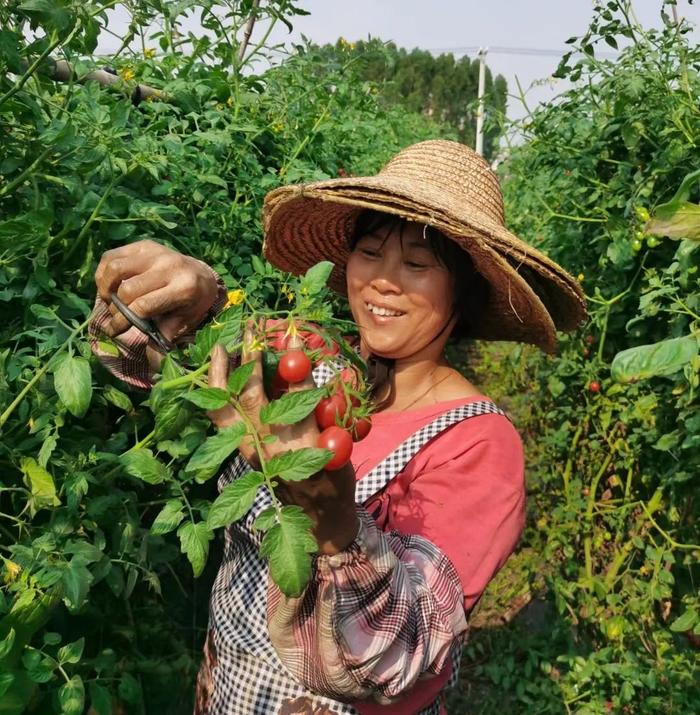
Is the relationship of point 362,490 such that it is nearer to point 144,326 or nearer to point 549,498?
point 144,326

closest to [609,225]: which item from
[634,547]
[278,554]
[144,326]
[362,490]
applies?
[634,547]

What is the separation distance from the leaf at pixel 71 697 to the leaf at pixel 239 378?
0.47 meters

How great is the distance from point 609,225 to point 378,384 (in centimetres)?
134

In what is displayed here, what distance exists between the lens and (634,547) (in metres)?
2.85

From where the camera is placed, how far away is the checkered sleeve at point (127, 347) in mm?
1083

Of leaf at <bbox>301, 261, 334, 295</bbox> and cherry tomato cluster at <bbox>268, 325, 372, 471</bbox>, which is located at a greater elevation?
leaf at <bbox>301, 261, 334, 295</bbox>

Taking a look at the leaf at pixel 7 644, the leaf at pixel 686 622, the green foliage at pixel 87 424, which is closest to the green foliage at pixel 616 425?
the leaf at pixel 686 622

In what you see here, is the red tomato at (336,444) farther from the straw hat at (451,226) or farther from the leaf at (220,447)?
the straw hat at (451,226)

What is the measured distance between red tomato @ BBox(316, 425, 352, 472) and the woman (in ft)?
0.08

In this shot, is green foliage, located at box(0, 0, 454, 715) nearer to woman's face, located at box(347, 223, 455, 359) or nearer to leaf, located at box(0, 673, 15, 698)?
leaf, located at box(0, 673, 15, 698)

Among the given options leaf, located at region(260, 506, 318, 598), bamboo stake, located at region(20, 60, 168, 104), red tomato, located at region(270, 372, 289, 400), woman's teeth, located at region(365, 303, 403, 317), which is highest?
bamboo stake, located at region(20, 60, 168, 104)

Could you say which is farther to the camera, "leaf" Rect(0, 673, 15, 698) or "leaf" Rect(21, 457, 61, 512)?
"leaf" Rect(21, 457, 61, 512)

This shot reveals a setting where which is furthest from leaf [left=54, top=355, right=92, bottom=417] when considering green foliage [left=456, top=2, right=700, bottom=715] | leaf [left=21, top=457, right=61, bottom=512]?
green foliage [left=456, top=2, right=700, bottom=715]

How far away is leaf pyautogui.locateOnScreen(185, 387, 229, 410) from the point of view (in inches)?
30.0
